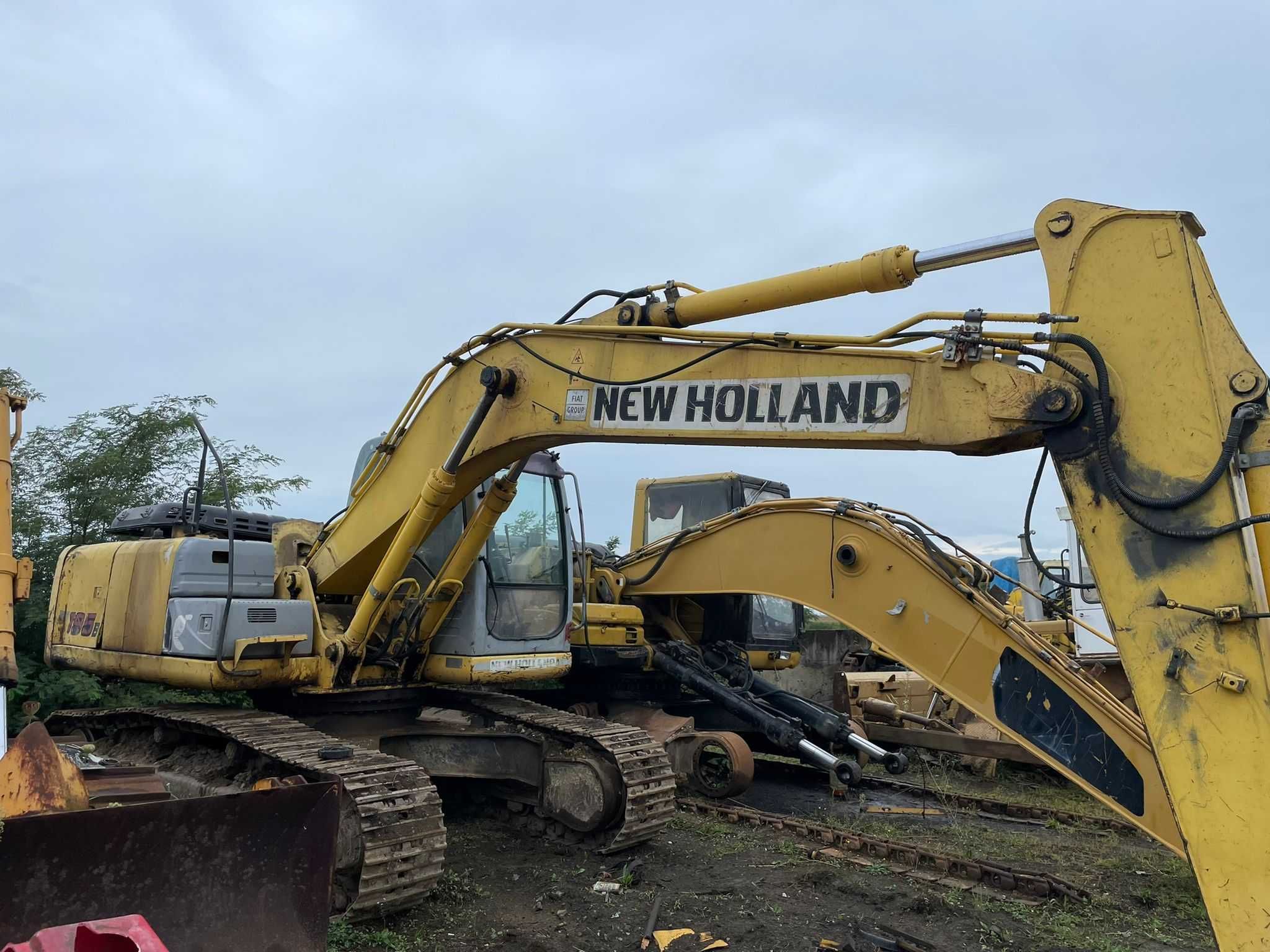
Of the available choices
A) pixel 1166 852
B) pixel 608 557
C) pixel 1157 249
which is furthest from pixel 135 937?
pixel 608 557

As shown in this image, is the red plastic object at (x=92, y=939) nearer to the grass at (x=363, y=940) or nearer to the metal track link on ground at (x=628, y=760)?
the grass at (x=363, y=940)

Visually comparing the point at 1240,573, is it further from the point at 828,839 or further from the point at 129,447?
the point at 129,447

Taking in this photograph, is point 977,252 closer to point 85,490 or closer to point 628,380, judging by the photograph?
point 628,380

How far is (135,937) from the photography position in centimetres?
237

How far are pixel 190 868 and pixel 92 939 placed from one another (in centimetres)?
141

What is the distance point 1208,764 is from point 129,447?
11.2 metres

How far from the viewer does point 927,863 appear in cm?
636

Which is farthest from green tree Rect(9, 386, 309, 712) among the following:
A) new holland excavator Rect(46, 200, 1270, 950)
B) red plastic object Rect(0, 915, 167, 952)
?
red plastic object Rect(0, 915, 167, 952)

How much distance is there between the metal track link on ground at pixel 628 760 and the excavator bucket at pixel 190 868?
2.46 meters

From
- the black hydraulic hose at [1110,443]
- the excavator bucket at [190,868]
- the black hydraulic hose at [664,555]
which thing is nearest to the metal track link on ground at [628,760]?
the excavator bucket at [190,868]

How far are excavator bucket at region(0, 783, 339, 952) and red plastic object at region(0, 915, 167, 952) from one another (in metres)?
0.82

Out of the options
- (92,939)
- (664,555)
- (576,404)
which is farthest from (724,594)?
(92,939)

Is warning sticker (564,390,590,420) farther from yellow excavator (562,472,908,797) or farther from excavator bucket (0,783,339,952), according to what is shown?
yellow excavator (562,472,908,797)

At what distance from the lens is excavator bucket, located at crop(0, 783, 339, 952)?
132 inches
